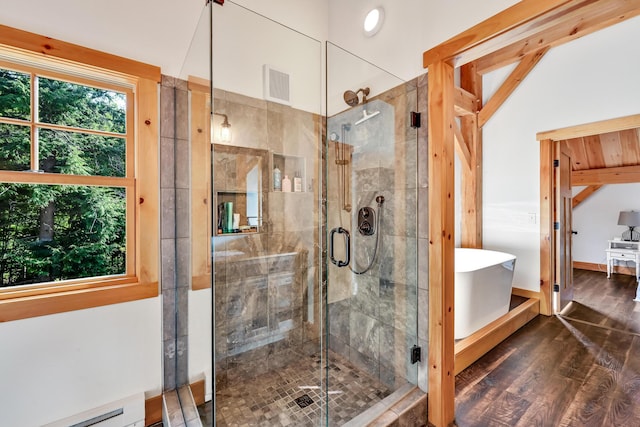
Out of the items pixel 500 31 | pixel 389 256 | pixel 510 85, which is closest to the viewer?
pixel 500 31

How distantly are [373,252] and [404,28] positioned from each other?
1.57m

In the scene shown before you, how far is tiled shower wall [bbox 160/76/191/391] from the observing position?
175 centimetres

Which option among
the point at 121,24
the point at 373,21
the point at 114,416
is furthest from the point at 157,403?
the point at 373,21

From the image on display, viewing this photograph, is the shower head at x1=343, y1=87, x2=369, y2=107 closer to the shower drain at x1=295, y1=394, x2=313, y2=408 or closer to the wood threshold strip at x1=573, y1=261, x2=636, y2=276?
the shower drain at x1=295, y1=394, x2=313, y2=408

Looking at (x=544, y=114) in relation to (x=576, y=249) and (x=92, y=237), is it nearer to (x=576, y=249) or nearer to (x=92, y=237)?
(x=576, y=249)

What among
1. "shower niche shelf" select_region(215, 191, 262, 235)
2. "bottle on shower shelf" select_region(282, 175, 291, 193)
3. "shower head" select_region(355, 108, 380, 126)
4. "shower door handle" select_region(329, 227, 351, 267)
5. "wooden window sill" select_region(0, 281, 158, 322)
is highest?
"shower head" select_region(355, 108, 380, 126)

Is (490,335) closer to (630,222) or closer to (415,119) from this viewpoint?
(415,119)

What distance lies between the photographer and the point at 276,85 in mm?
2186

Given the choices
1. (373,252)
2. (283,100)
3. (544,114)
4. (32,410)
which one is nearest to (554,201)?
(544,114)

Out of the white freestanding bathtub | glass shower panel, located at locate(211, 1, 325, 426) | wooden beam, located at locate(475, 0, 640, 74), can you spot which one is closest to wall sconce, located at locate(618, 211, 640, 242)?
wooden beam, located at locate(475, 0, 640, 74)

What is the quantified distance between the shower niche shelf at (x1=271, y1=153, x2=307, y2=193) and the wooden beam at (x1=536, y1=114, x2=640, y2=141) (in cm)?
317

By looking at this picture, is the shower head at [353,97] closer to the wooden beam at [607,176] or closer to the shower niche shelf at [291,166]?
the shower niche shelf at [291,166]

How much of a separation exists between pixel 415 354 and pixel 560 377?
1.33m

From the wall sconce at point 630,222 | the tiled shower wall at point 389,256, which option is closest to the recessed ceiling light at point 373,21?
the tiled shower wall at point 389,256
